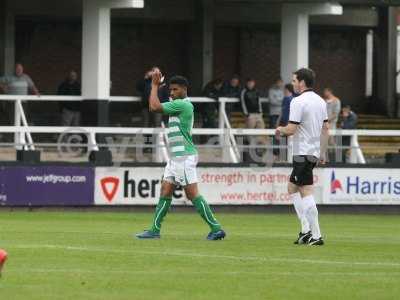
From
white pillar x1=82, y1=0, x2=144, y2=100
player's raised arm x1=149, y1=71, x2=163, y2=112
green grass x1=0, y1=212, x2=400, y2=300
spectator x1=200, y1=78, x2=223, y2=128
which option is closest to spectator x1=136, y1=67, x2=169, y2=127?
white pillar x1=82, y1=0, x2=144, y2=100

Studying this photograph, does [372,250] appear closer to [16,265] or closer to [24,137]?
[16,265]

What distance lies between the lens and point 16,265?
12656 mm

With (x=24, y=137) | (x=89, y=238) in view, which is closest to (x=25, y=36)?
(x=24, y=137)

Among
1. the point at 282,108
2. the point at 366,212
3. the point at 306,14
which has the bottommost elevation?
the point at 366,212

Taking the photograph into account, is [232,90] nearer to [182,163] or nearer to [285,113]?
[285,113]

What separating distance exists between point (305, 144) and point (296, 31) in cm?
1759

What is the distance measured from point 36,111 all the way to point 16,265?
20442 millimetres

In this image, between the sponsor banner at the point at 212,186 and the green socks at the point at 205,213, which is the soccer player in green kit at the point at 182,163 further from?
the sponsor banner at the point at 212,186

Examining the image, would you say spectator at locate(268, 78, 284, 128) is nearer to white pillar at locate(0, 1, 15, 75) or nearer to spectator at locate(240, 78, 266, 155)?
spectator at locate(240, 78, 266, 155)

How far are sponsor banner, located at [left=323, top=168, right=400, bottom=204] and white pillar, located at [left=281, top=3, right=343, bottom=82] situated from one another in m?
6.12

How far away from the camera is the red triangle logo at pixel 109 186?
25703 mm

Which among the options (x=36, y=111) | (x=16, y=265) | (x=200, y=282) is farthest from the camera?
(x=36, y=111)

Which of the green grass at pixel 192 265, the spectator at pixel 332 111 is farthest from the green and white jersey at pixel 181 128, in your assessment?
the spectator at pixel 332 111

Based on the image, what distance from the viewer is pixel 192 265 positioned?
12.9 metres
